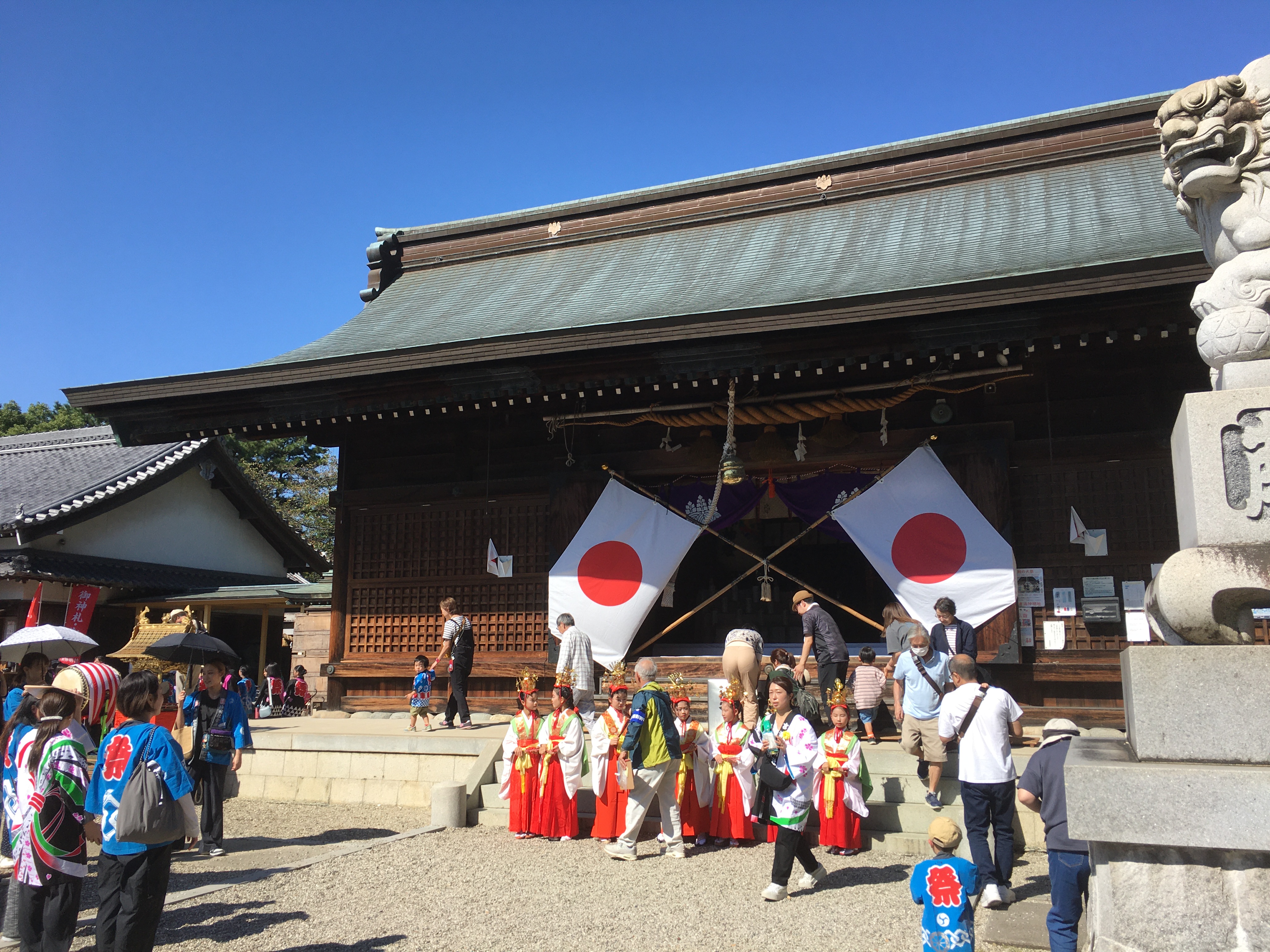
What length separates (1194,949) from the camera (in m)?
2.48

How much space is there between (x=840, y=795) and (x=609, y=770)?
1.77m

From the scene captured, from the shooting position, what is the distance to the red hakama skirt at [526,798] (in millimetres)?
7438

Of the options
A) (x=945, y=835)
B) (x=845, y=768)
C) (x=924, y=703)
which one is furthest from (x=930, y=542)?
(x=945, y=835)

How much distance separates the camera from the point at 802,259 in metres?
11.1

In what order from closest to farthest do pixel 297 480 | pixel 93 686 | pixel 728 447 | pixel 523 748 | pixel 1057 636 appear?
pixel 93 686 < pixel 523 748 < pixel 1057 636 < pixel 728 447 < pixel 297 480

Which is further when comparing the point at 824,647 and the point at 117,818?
the point at 824,647

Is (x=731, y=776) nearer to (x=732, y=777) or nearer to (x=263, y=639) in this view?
(x=732, y=777)

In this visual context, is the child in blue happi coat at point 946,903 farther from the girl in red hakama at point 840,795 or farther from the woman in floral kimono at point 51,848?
the woman in floral kimono at point 51,848

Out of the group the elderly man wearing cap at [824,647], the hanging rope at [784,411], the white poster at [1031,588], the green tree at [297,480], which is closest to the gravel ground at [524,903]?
the elderly man wearing cap at [824,647]

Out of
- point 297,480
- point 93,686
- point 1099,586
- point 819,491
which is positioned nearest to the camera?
point 93,686

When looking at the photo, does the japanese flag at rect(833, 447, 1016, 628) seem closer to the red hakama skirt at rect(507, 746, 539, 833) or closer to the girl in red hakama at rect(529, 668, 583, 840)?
the girl in red hakama at rect(529, 668, 583, 840)

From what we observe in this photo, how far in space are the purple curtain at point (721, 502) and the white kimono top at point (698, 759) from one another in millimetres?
3266

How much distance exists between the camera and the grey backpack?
405cm

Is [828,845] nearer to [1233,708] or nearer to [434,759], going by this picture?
[434,759]
